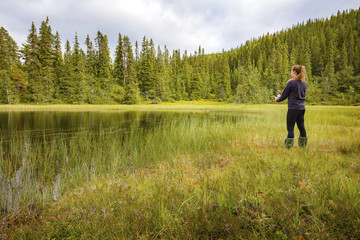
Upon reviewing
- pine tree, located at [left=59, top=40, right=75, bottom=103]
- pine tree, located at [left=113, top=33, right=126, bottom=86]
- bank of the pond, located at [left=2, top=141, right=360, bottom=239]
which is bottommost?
bank of the pond, located at [left=2, top=141, right=360, bottom=239]

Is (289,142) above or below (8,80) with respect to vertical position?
below

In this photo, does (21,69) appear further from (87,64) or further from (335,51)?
(335,51)

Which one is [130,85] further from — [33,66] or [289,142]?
[289,142]

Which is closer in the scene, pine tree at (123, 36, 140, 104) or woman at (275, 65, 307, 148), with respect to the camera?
woman at (275, 65, 307, 148)

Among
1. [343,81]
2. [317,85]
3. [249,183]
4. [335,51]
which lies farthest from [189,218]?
[335,51]

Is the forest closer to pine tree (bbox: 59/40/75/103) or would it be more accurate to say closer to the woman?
pine tree (bbox: 59/40/75/103)

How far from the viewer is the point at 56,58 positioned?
149ft

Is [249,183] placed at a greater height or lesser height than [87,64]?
lesser

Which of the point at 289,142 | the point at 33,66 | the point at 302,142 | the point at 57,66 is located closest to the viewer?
the point at 289,142

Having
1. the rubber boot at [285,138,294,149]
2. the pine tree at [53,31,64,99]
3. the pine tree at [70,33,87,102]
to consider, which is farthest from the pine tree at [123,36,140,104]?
the rubber boot at [285,138,294,149]

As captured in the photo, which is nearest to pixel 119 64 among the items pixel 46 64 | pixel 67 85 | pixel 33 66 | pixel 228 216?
pixel 67 85

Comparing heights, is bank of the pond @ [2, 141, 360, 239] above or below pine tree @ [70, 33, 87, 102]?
below

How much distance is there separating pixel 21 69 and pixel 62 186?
5932cm

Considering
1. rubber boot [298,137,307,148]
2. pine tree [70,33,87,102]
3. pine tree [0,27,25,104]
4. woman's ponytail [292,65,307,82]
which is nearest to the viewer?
woman's ponytail [292,65,307,82]
